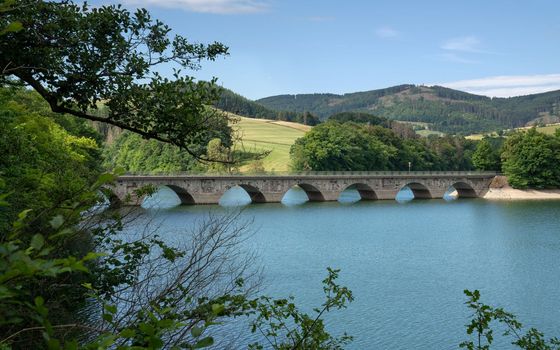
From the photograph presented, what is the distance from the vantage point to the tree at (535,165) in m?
70.6

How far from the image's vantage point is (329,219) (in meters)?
48.8

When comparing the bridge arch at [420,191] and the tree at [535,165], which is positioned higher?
the tree at [535,165]

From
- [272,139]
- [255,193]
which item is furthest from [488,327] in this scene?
[272,139]

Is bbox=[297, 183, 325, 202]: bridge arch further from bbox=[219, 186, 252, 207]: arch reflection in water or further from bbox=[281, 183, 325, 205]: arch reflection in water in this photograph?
bbox=[219, 186, 252, 207]: arch reflection in water

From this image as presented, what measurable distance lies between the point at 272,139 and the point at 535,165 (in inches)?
2173

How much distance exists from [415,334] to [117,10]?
14618mm

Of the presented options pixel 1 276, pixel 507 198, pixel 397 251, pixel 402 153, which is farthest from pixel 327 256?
pixel 402 153

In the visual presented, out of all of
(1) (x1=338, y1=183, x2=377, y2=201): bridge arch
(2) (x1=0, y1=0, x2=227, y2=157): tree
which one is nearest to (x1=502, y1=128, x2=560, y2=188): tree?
(1) (x1=338, y1=183, x2=377, y2=201): bridge arch

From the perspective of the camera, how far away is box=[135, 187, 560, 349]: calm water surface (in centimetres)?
2028

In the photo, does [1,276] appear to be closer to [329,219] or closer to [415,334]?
[415,334]

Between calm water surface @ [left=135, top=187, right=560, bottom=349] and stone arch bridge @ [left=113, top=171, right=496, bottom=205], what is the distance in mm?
3406

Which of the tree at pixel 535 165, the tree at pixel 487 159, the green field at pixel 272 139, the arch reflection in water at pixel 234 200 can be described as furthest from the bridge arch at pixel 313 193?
the tree at pixel 487 159

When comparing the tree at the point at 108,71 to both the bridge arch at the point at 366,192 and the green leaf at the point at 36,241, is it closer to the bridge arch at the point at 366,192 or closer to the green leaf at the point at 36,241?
the green leaf at the point at 36,241

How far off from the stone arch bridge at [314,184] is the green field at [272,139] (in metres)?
24.6
